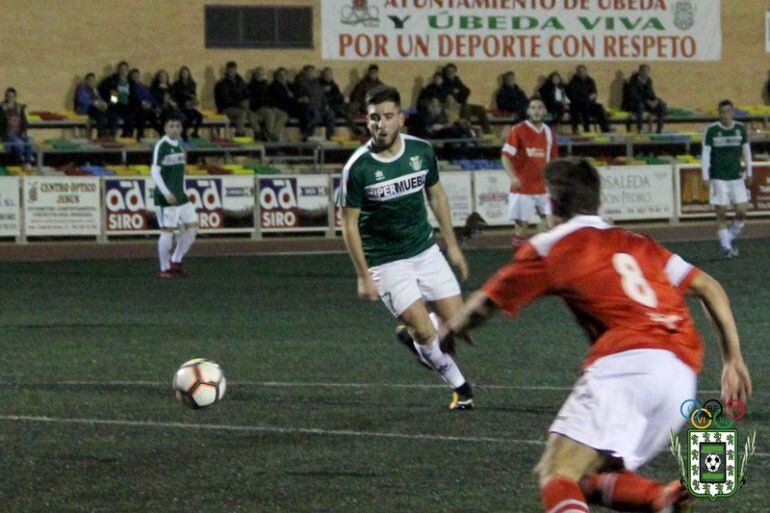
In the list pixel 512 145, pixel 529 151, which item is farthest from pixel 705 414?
pixel 529 151

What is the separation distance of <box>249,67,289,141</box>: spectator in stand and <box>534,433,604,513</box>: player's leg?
23886mm

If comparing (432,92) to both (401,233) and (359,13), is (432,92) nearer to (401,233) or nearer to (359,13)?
(359,13)

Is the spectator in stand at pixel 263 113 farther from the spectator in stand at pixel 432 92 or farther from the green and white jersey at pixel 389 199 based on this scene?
the green and white jersey at pixel 389 199

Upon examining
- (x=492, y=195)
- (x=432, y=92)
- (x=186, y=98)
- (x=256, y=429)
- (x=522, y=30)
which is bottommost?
(x=256, y=429)

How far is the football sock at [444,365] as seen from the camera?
27.1 feet

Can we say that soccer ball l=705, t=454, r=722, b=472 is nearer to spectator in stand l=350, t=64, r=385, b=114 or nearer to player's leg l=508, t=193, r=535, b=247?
player's leg l=508, t=193, r=535, b=247

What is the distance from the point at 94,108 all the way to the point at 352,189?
64.2 ft

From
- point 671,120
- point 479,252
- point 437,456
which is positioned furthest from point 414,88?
point 437,456

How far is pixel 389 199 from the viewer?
28.0ft

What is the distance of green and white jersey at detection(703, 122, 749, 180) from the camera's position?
62.0ft

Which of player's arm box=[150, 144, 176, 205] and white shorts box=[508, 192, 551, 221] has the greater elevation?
player's arm box=[150, 144, 176, 205]

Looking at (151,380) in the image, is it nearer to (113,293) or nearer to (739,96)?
(113,293)

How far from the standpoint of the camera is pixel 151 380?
383 inches

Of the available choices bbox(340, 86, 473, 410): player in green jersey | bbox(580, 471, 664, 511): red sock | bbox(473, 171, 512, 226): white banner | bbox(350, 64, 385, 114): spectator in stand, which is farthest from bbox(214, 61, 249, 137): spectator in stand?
bbox(580, 471, 664, 511): red sock
